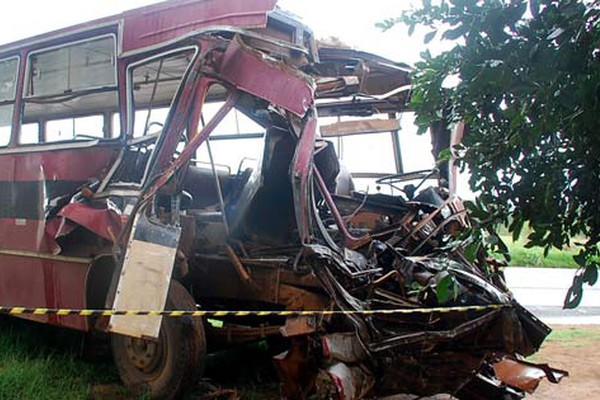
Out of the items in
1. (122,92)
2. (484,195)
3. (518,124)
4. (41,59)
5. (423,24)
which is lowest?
(484,195)

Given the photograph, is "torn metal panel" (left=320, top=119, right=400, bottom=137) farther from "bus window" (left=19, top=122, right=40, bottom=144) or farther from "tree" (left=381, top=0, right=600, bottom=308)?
"tree" (left=381, top=0, right=600, bottom=308)

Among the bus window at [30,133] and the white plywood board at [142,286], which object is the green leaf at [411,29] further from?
the bus window at [30,133]

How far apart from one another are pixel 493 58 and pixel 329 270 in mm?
2454

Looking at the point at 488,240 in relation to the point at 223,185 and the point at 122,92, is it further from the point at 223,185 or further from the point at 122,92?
the point at 223,185

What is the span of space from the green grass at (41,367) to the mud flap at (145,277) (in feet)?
3.07

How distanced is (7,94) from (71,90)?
36.8 inches

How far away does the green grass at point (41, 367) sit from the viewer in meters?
4.36

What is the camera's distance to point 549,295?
12.4 meters

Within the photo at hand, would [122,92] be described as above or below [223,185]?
above

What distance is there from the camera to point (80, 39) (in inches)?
197

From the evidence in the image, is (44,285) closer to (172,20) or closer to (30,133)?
(30,133)

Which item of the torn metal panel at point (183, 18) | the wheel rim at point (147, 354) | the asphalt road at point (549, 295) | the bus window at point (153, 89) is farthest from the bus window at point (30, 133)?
the asphalt road at point (549, 295)

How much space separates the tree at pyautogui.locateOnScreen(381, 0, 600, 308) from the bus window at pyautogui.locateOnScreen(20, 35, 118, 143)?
3526mm

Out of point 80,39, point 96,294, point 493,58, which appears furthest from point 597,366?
point 80,39
